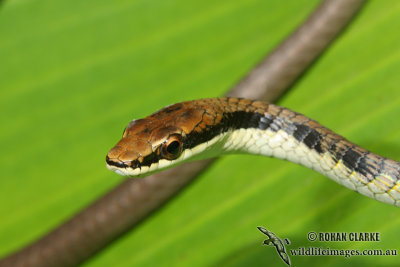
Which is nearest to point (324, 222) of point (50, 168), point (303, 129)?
point (303, 129)

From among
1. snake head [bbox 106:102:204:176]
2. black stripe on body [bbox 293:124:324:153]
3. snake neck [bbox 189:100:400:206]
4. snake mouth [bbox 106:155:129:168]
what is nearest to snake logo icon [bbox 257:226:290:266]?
snake neck [bbox 189:100:400:206]

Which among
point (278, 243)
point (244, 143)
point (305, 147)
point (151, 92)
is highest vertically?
point (151, 92)

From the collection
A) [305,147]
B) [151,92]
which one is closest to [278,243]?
[305,147]

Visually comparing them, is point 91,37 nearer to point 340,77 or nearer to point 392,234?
point 340,77

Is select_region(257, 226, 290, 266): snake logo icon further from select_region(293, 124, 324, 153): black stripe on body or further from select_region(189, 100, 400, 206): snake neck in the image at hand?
select_region(293, 124, 324, 153): black stripe on body

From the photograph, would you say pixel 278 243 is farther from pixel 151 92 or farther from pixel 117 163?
pixel 151 92

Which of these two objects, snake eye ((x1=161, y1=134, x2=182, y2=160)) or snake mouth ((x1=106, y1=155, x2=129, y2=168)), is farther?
snake eye ((x1=161, y1=134, x2=182, y2=160))
